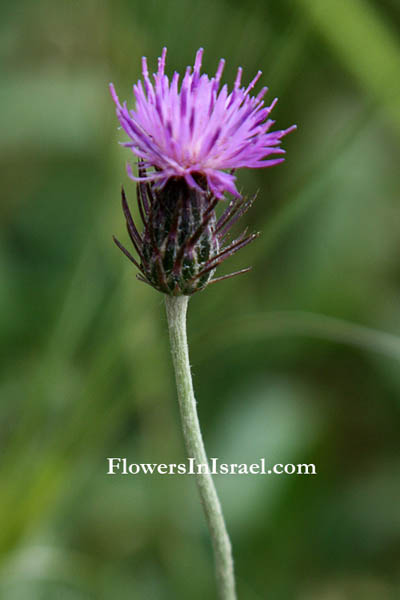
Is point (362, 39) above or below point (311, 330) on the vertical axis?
above

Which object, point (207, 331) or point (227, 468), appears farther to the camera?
point (227, 468)

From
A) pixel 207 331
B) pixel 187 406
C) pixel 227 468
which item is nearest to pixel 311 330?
pixel 207 331

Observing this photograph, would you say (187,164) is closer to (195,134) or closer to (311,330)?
(195,134)

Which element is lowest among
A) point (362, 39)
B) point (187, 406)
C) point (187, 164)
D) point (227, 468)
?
point (187, 406)

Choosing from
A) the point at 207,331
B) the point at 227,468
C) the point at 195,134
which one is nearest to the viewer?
the point at 195,134

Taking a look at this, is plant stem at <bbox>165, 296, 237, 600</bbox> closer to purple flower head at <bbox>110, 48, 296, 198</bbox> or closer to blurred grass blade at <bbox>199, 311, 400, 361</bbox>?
purple flower head at <bbox>110, 48, 296, 198</bbox>

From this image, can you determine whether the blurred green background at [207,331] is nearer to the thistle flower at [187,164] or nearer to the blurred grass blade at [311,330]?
the blurred grass blade at [311,330]

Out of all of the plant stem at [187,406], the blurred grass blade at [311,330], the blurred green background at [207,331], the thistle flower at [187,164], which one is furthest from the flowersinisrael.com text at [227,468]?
the thistle flower at [187,164]
